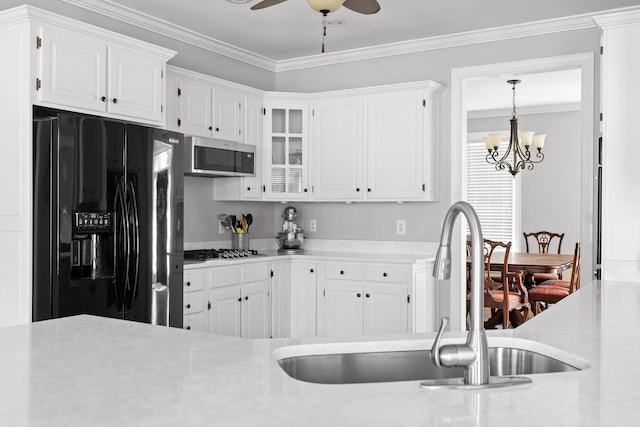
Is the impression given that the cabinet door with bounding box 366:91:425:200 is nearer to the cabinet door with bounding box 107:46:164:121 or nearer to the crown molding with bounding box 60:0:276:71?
the crown molding with bounding box 60:0:276:71

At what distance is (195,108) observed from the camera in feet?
15.2

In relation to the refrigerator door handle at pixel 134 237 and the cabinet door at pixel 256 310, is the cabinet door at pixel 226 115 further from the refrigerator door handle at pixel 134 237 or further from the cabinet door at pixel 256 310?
the refrigerator door handle at pixel 134 237

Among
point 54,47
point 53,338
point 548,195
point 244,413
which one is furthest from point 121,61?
point 548,195

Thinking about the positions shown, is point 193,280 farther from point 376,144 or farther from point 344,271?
point 376,144

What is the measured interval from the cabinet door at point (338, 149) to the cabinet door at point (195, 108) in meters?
0.97

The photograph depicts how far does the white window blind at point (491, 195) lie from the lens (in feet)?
27.9

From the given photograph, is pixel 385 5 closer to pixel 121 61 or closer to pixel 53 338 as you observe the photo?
pixel 121 61

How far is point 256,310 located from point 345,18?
225 cm

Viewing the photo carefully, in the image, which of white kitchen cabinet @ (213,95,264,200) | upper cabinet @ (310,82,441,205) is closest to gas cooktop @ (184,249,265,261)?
white kitchen cabinet @ (213,95,264,200)

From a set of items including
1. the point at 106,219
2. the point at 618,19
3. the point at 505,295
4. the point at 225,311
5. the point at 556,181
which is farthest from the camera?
the point at 556,181

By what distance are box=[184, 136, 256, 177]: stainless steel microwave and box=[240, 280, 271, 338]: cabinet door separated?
0.89 m

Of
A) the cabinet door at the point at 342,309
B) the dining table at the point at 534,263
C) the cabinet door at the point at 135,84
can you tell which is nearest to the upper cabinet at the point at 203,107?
the cabinet door at the point at 135,84

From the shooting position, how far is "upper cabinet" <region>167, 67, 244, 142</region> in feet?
A: 14.7

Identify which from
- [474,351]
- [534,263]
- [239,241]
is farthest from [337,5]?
[534,263]
